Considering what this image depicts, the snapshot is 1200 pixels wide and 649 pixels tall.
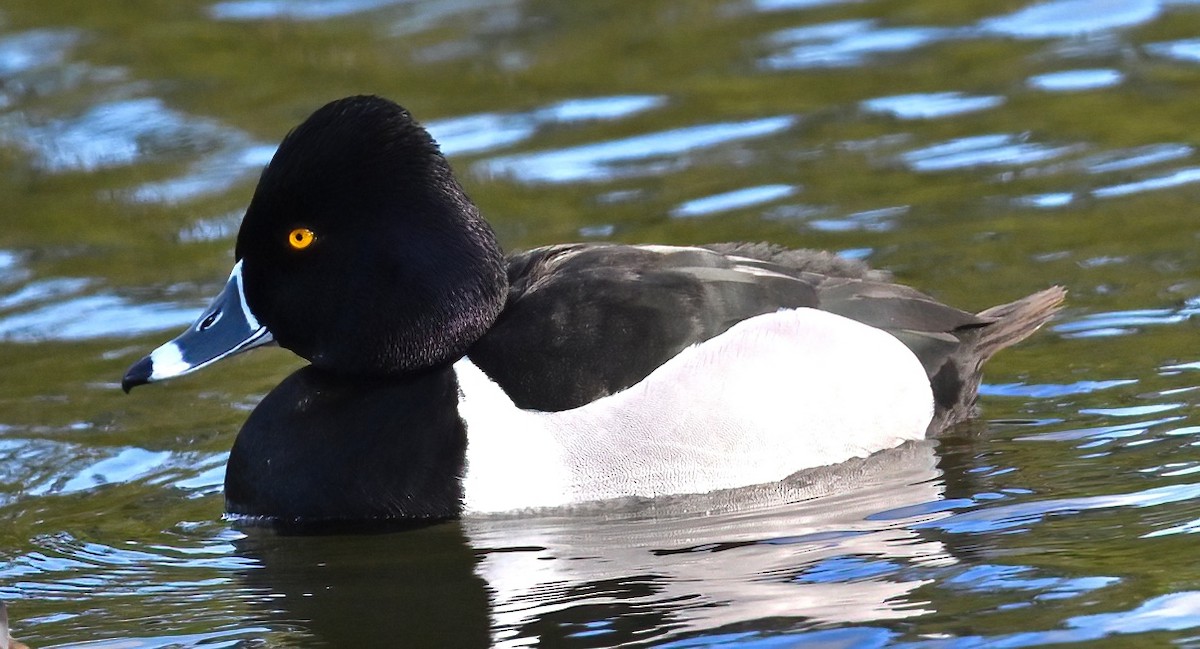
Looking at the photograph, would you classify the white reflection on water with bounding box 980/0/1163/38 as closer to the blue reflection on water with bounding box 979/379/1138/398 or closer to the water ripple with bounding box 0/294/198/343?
the blue reflection on water with bounding box 979/379/1138/398

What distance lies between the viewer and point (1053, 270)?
8172 mm

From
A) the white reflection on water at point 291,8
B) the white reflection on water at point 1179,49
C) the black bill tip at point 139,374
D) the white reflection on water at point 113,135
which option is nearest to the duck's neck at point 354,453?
the black bill tip at point 139,374

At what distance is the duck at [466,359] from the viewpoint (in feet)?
20.4

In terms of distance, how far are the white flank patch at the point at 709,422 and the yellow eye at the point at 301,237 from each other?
649mm

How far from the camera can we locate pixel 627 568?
568 cm

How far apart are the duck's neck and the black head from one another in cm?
12

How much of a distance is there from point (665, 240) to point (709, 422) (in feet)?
8.98

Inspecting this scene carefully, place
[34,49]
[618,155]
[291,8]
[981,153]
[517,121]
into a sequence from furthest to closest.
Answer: [291,8] < [34,49] < [517,121] < [618,155] < [981,153]

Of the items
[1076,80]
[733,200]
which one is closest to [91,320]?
[733,200]

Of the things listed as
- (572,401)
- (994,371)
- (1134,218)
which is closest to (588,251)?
(572,401)

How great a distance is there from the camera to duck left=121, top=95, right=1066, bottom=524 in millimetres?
6223

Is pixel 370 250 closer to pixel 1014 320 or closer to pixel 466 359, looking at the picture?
pixel 466 359

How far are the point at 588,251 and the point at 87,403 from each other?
94.2 inches

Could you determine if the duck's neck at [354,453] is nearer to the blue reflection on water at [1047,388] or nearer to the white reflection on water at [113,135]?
the blue reflection on water at [1047,388]
